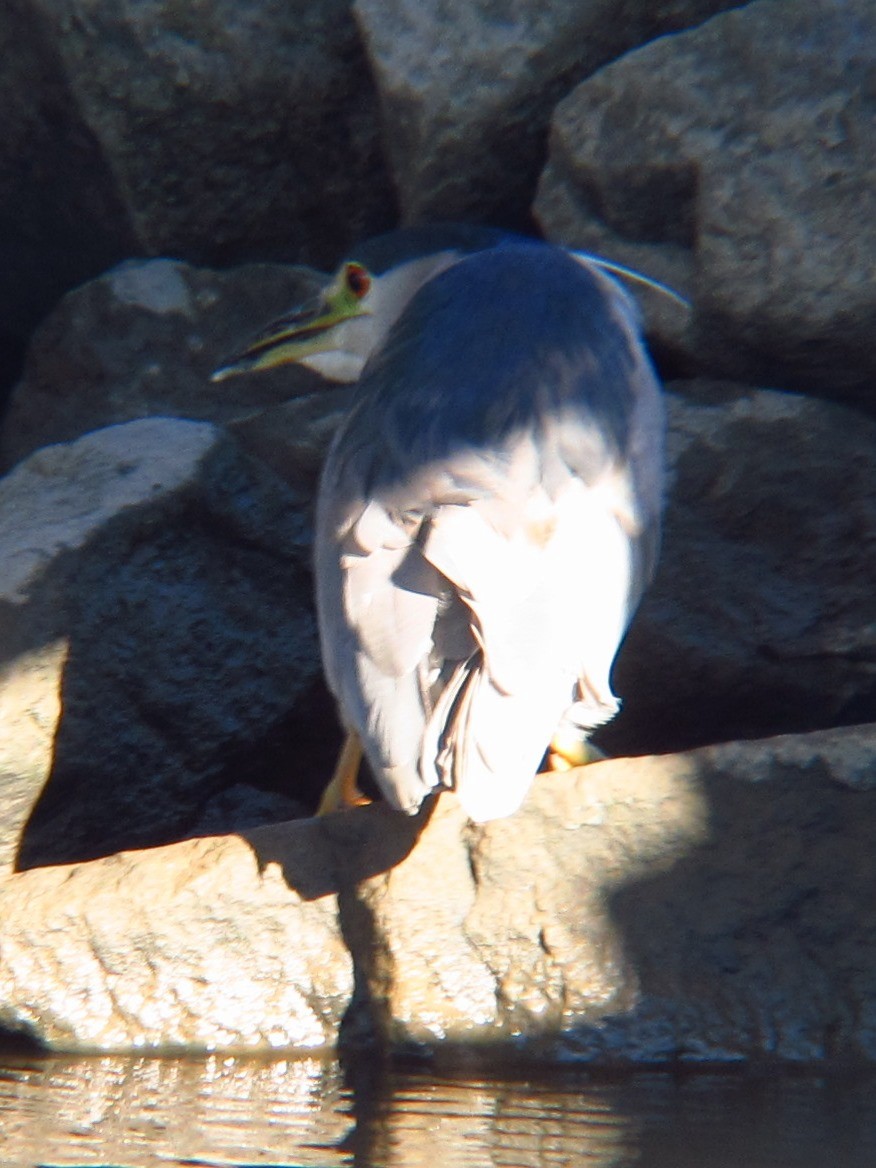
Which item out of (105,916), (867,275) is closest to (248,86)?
(867,275)

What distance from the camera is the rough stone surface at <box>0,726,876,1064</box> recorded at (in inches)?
94.2

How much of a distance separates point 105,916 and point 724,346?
6.35 ft

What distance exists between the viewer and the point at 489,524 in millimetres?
2578

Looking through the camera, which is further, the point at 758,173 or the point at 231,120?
the point at 231,120

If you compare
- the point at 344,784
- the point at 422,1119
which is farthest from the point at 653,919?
the point at 344,784

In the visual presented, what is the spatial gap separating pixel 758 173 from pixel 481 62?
2.67 ft

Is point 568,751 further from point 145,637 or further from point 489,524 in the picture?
point 145,637

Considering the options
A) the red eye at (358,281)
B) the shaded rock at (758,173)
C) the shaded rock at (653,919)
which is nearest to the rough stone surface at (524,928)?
the shaded rock at (653,919)

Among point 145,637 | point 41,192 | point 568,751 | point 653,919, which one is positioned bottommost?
point 568,751

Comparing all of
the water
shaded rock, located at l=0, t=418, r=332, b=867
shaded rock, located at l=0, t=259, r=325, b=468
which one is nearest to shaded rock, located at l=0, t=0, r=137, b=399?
shaded rock, located at l=0, t=259, r=325, b=468

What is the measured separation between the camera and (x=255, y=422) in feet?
12.8

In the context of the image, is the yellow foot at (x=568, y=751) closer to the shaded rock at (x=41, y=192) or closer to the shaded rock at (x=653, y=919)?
the shaded rock at (x=653, y=919)

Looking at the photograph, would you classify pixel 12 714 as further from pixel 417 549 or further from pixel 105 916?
pixel 417 549

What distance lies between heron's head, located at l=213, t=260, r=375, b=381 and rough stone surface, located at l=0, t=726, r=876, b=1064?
1336 millimetres
